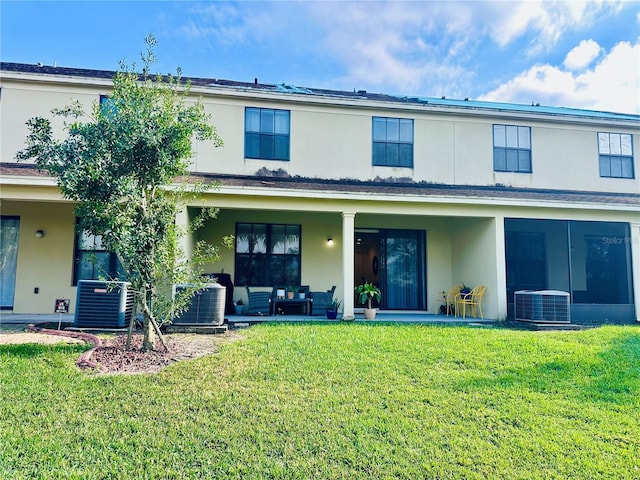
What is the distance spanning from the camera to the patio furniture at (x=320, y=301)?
1100 cm

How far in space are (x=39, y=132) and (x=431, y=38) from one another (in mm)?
12805

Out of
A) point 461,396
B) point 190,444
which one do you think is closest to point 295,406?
point 190,444

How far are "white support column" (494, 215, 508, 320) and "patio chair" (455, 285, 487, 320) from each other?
514mm

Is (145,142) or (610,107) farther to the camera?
(610,107)

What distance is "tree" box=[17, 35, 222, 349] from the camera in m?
5.75

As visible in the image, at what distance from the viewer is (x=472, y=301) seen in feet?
37.1

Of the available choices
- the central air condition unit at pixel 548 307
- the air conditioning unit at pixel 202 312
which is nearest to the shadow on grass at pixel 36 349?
the air conditioning unit at pixel 202 312

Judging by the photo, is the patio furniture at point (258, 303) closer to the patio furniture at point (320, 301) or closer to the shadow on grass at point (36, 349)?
the patio furniture at point (320, 301)

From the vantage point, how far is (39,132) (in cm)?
587

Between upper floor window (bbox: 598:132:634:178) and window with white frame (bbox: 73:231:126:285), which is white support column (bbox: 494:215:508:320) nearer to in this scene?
upper floor window (bbox: 598:132:634:178)

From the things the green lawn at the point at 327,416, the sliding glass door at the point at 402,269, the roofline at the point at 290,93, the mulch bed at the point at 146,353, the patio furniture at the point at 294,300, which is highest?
the roofline at the point at 290,93

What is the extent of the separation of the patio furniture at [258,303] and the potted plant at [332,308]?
5.12ft

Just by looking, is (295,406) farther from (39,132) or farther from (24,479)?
(39,132)

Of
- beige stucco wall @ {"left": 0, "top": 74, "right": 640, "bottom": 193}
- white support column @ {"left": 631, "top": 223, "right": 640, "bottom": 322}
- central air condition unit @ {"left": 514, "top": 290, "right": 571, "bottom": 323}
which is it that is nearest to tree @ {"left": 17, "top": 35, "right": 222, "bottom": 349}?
beige stucco wall @ {"left": 0, "top": 74, "right": 640, "bottom": 193}
